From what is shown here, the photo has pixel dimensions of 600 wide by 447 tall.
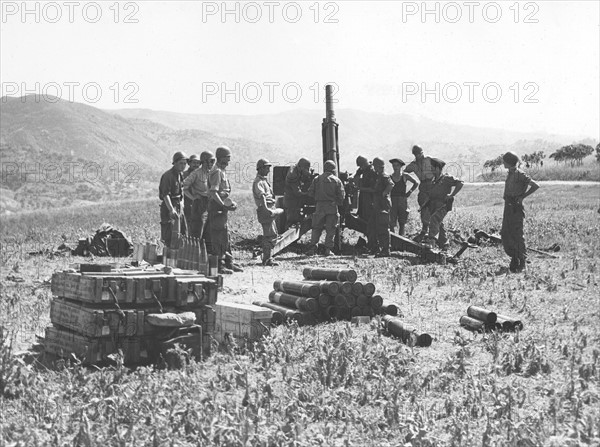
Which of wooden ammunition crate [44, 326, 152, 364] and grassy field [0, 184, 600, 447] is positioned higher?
wooden ammunition crate [44, 326, 152, 364]

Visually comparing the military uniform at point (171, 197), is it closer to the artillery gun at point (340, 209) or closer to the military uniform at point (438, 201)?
the artillery gun at point (340, 209)

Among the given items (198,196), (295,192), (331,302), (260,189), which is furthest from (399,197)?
(331,302)

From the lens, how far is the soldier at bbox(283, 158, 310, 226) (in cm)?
1797

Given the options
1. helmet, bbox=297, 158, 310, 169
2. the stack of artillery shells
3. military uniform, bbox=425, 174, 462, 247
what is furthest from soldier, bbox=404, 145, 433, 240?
the stack of artillery shells

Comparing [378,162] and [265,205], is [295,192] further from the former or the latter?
[265,205]

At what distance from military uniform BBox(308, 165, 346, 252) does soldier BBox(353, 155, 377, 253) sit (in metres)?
0.82

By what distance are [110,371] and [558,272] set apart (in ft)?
27.4

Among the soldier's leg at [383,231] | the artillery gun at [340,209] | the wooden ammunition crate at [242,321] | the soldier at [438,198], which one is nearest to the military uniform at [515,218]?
the soldier at [438,198]

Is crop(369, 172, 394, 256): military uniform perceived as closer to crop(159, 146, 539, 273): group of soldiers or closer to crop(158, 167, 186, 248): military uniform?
crop(159, 146, 539, 273): group of soldiers

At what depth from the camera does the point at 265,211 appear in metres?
14.9

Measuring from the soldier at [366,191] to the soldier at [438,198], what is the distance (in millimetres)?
1229

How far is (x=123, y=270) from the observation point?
28.9 feet

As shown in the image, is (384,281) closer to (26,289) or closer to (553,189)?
(26,289)

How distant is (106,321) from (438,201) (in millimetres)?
10346
